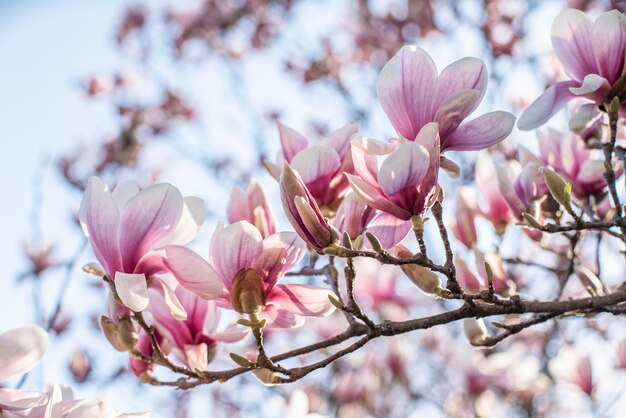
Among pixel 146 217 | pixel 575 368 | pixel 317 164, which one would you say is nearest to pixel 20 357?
pixel 146 217

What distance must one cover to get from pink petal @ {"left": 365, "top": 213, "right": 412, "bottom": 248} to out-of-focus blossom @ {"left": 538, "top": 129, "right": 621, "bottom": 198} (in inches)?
19.3

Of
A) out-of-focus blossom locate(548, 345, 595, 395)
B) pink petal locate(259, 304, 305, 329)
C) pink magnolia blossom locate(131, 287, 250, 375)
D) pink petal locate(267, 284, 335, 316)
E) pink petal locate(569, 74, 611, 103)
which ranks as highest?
pink petal locate(569, 74, 611, 103)

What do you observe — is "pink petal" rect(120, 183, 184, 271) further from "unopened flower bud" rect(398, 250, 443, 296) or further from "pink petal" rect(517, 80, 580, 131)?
"pink petal" rect(517, 80, 580, 131)

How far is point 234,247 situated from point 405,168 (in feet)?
0.80

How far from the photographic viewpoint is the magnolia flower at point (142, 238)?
0.85 meters

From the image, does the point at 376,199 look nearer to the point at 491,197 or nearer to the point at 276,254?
the point at 276,254

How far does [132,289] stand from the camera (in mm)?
833

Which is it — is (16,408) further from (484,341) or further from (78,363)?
(78,363)

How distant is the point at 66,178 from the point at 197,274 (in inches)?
96.5

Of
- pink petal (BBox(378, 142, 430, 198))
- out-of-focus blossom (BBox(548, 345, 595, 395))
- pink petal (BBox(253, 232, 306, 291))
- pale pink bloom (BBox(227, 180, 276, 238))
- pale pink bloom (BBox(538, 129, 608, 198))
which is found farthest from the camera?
out-of-focus blossom (BBox(548, 345, 595, 395))

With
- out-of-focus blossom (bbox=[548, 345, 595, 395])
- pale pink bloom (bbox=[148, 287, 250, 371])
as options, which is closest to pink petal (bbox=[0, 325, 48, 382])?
pale pink bloom (bbox=[148, 287, 250, 371])

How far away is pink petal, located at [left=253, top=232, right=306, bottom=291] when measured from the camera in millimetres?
857

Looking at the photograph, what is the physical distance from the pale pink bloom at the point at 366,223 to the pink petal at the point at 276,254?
0.07 metres

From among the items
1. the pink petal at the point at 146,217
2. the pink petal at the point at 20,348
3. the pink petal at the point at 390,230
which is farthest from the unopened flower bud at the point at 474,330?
the pink petal at the point at 20,348
